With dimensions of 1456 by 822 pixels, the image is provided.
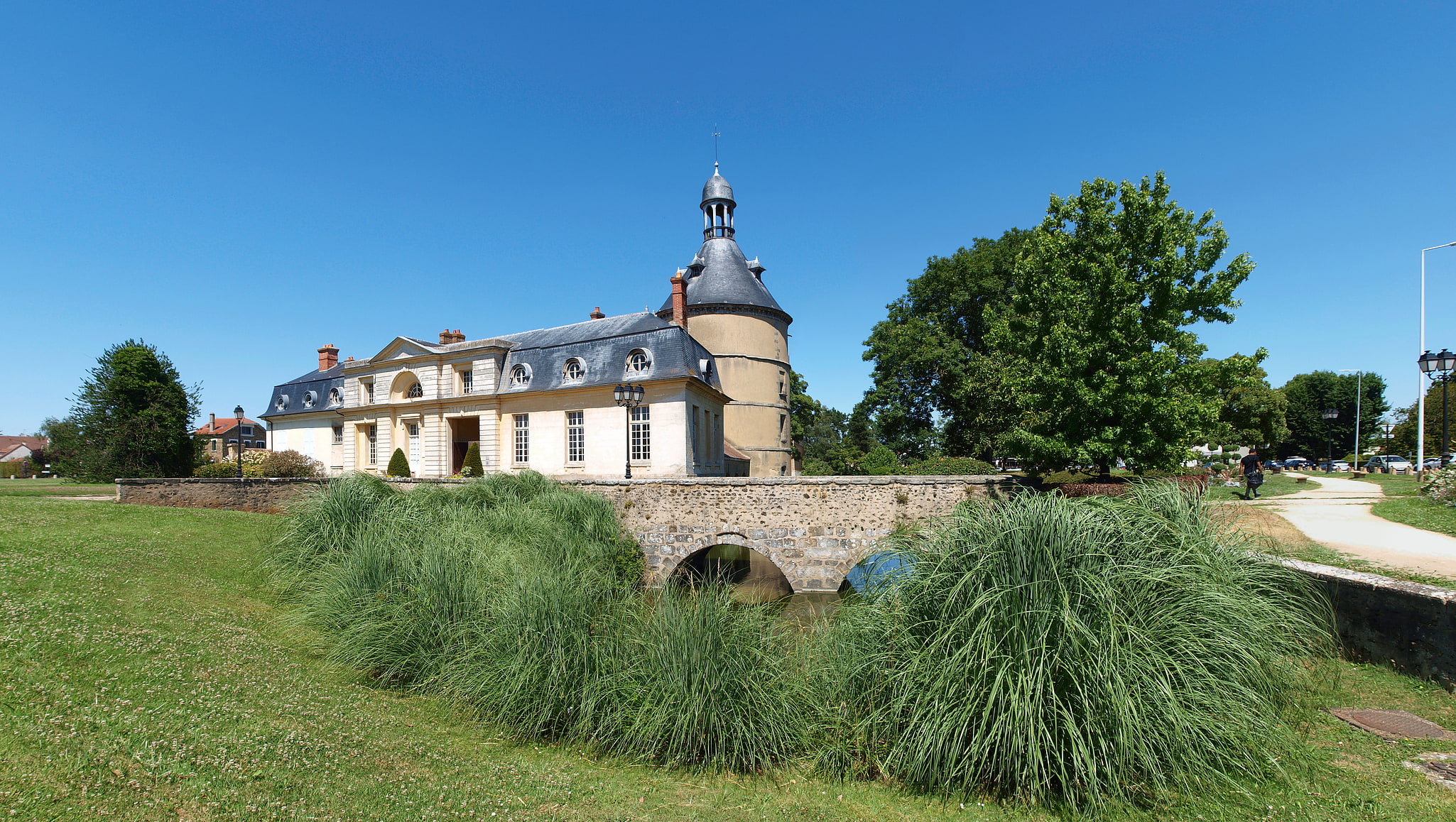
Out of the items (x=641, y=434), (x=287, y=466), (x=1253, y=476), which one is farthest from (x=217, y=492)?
(x=1253, y=476)

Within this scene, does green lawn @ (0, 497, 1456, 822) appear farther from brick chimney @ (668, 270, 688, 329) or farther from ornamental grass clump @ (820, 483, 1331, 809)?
brick chimney @ (668, 270, 688, 329)

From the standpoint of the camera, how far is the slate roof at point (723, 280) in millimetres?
27172

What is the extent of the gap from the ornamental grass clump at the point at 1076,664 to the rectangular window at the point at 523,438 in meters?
19.6

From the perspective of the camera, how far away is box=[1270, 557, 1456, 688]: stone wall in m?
5.38

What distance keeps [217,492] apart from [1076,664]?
21730 millimetres

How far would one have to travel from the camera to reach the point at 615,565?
1334cm

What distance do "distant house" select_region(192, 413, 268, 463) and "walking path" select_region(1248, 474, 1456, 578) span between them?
48795 mm

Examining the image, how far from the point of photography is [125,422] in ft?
75.7

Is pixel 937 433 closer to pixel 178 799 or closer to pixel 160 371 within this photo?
pixel 178 799

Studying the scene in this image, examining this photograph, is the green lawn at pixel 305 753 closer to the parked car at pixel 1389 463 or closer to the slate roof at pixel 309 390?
the slate roof at pixel 309 390

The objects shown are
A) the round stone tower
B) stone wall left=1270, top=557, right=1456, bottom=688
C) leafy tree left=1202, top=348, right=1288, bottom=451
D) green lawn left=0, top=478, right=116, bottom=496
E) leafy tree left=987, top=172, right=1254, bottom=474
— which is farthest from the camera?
leafy tree left=1202, top=348, right=1288, bottom=451

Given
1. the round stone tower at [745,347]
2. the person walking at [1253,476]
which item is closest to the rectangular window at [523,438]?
the round stone tower at [745,347]

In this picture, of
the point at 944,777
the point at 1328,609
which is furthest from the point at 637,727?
the point at 1328,609

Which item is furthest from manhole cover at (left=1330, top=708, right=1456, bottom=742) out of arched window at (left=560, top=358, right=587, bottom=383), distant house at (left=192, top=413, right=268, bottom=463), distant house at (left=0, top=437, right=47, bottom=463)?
distant house at (left=0, top=437, right=47, bottom=463)
